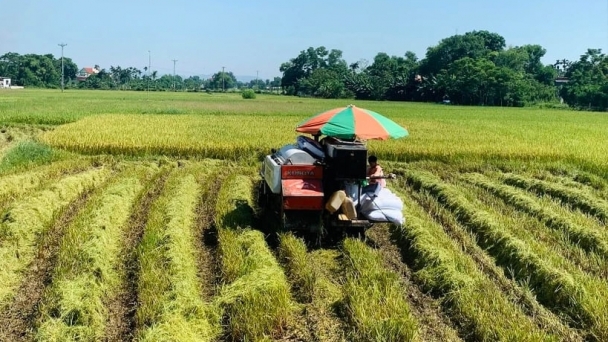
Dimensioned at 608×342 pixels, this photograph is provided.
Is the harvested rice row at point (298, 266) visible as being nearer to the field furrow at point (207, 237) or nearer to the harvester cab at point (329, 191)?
the harvester cab at point (329, 191)

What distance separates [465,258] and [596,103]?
5863 centimetres

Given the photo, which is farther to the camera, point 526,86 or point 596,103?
point 526,86

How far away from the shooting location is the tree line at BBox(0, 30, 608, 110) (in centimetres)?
6088

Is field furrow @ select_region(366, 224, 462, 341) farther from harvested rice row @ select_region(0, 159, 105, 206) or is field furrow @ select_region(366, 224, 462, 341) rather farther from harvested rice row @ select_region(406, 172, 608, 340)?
harvested rice row @ select_region(0, 159, 105, 206)

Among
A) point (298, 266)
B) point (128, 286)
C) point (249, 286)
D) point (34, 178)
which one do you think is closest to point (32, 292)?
point (128, 286)

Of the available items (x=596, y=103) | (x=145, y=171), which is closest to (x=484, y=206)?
(x=145, y=171)

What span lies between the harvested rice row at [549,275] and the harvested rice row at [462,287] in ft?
1.42

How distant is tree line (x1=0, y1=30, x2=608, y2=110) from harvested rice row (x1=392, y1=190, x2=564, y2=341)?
2242 inches

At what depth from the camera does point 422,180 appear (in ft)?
37.7

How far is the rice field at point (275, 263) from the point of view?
15.5ft

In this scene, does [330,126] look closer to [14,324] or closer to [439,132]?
[14,324]

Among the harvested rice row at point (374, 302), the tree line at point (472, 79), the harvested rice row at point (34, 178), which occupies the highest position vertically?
the tree line at point (472, 79)

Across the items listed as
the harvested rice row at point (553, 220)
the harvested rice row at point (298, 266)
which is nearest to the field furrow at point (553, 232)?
the harvested rice row at point (553, 220)

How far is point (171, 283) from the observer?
534 centimetres
